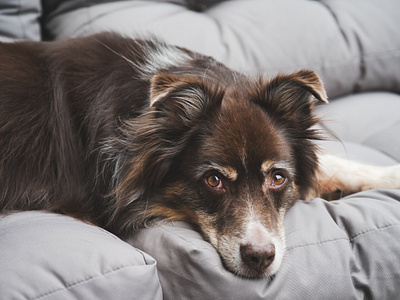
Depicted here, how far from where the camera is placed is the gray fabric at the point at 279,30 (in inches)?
147

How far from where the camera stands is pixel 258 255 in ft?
6.77

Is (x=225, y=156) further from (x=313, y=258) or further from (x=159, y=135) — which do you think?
(x=313, y=258)

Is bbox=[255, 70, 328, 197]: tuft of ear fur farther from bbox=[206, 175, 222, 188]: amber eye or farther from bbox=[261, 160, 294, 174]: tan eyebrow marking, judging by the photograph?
bbox=[206, 175, 222, 188]: amber eye

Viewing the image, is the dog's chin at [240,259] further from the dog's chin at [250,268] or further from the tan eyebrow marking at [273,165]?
the tan eyebrow marking at [273,165]

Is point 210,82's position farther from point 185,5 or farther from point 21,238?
point 185,5

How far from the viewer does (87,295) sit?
1.74 m

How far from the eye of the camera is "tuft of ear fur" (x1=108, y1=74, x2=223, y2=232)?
2.31 metres

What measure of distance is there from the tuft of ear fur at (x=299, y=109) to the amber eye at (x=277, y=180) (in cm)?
20

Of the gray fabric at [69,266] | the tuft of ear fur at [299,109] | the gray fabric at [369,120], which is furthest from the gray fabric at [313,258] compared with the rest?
the gray fabric at [369,120]

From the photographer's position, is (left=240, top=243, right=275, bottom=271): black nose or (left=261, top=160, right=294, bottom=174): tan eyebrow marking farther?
(left=261, top=160, right=294, bottom=174): tan eyebrow marking

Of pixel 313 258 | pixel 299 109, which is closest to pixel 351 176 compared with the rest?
pixel 299 109

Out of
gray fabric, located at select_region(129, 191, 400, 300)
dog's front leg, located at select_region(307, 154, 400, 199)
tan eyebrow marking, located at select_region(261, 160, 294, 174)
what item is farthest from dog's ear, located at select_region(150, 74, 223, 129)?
dog's front leg, located at select_region(307, 154, 400, 199)

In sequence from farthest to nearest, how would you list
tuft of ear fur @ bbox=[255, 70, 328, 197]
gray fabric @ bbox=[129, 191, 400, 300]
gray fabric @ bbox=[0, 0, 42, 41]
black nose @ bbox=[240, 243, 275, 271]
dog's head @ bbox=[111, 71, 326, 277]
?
gray fabric @ bbox=[0, 0, 42, 41] → tuft of ear fur @ bbox=[255, 70, 328, 197] → dog's head @ bbox=[111, 71, 326, 277] → black nose @ bbox=[240, 243, 275, 271] → gray fabric @ bbox=[129, 191, 400, 300]

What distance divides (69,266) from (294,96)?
4.78 ft
